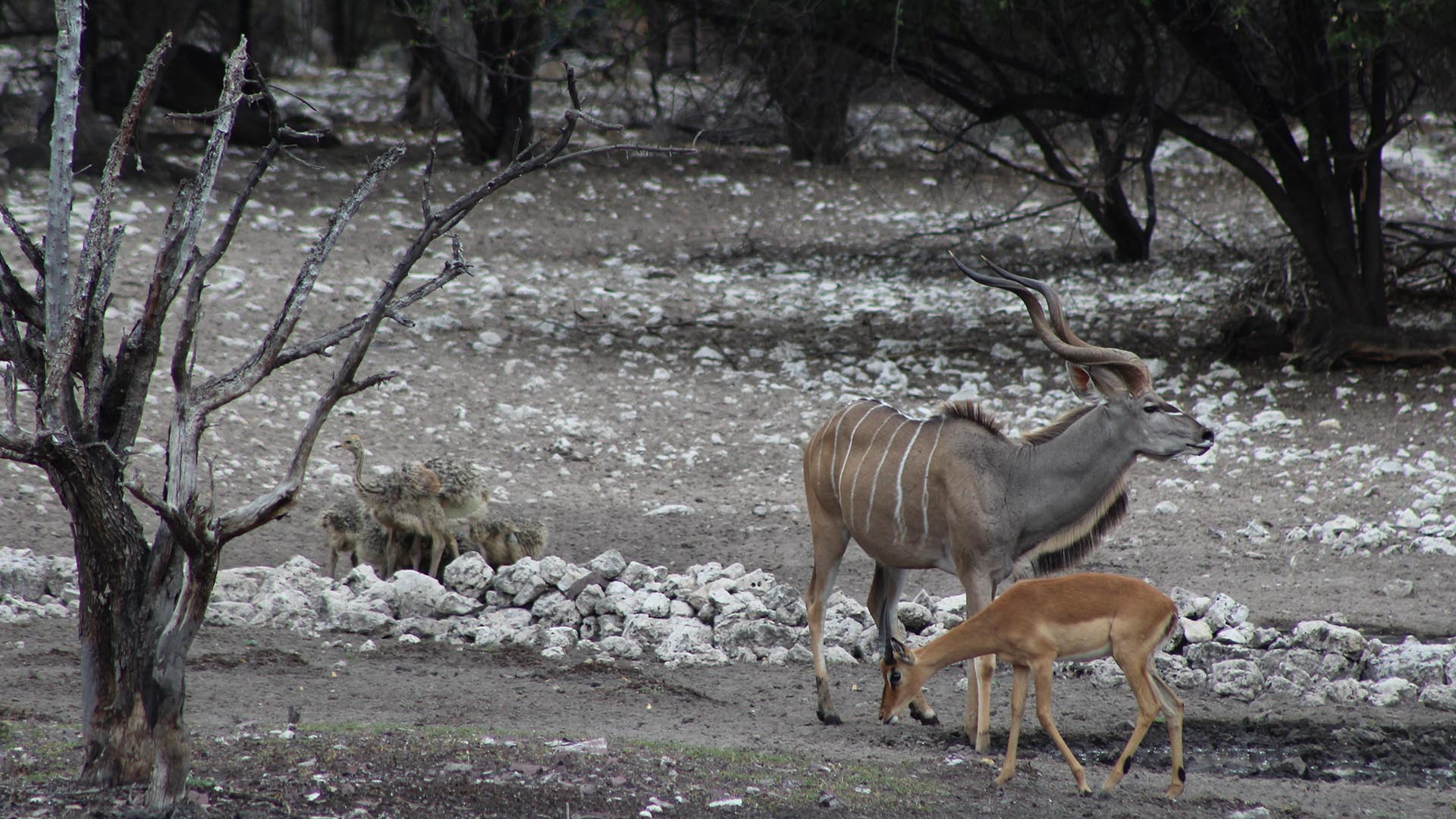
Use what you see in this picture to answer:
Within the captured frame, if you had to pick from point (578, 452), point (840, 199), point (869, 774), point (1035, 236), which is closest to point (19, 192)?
point (578, 452)

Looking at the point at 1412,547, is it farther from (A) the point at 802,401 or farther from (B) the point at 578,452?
(B) the point at 578,452

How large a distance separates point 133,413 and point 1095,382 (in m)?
4.24

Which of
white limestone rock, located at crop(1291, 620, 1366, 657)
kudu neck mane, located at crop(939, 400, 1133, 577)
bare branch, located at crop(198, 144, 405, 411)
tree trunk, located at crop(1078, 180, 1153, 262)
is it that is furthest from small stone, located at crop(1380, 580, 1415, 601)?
tree trunk, located at crop(1078, 180, 1153, 262)

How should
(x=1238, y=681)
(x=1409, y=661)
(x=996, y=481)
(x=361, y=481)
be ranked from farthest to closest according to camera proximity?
(x=361, y=481)
(x=1409, y=661)
(x=1238, y=681)
(x=996, y=481)

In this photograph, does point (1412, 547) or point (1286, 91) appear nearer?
point (1412, 547)

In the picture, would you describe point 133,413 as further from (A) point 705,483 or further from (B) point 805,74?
(B) point 805,74

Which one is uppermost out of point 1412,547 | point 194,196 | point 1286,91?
point 1286,91

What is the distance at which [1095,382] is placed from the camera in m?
6.77

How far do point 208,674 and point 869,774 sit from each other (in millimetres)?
3140

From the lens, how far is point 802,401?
12.5m

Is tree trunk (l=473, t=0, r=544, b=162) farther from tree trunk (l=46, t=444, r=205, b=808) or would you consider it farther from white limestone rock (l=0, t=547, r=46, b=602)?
tree trunk (l=46, t=444, r=205, b=808)

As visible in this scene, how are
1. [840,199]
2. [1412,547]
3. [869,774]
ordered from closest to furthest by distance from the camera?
[869,774] → [1412,547] → [840,199]

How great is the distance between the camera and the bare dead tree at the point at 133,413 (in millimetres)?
4246

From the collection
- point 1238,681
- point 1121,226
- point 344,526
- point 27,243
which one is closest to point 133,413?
point 27,243
